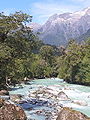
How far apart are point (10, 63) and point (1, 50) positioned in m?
4.45

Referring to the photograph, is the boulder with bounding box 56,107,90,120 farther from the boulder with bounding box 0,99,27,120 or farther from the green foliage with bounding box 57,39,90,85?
the green foliage with bounding box 57,39,90,85

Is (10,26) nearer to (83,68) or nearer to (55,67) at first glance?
(83,68)

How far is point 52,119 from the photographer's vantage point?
33375mm

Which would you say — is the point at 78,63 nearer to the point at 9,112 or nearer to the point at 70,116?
the point at 70,116

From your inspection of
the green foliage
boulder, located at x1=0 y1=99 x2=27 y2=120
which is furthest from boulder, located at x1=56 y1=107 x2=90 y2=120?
the green foliage

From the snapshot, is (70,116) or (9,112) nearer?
(9,112)

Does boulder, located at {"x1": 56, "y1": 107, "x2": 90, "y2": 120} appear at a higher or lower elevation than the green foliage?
higher

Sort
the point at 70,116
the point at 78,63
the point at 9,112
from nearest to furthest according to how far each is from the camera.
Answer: the point at 9,112 < the point at 70,116 < the point at 78,63

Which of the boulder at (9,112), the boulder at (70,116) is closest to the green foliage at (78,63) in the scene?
the boulder at (70,116)

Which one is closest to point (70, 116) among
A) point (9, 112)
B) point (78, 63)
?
point (9, 112)

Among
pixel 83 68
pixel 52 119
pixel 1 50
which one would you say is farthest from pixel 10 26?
pixel 83 68

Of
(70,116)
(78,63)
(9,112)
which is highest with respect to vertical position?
(9,112)

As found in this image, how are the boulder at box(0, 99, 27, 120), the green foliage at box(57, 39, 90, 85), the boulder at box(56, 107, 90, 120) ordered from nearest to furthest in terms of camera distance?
the boulder at box(0, 99, 27, 120)
the boulder at box(56, 107, 90, 120)
the green foliage at box(57, 39, 90, 85)

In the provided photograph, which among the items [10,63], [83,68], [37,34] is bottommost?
[83,68]
